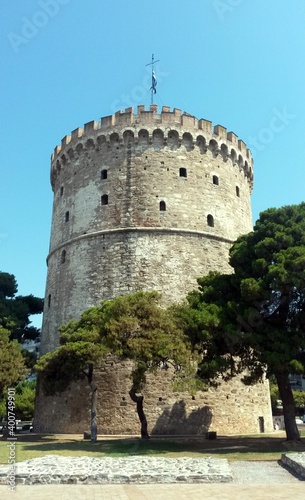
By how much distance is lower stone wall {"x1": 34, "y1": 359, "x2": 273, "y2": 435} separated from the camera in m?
16.8

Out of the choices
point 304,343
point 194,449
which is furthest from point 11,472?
point 304,343

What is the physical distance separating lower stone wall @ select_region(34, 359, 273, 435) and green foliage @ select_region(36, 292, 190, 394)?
9.26 feet

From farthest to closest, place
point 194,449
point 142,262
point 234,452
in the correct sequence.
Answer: point 142,262 → point 194,449 → point 234,452

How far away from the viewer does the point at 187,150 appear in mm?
20828

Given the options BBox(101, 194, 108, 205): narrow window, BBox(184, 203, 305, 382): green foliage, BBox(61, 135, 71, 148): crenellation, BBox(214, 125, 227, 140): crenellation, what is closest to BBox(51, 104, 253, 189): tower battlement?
BBox(214, 125, 227, 140): crenellation

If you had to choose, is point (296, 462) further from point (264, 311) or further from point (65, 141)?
point (65, 141)

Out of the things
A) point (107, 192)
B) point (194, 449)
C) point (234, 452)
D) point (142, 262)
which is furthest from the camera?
point (107, 192)

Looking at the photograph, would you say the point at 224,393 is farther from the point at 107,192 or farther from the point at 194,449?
the point at 107,192

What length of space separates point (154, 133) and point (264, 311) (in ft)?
34.4

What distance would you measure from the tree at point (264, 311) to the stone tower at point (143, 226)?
4.58 metres

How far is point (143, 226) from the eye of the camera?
19359 millimetres

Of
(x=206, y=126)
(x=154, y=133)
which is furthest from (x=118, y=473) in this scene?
(x=206, y=126)

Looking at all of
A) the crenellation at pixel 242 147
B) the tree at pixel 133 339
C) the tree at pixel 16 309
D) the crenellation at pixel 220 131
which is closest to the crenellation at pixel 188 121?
the crenellation at pixel 220 131

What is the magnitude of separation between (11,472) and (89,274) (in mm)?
12236
